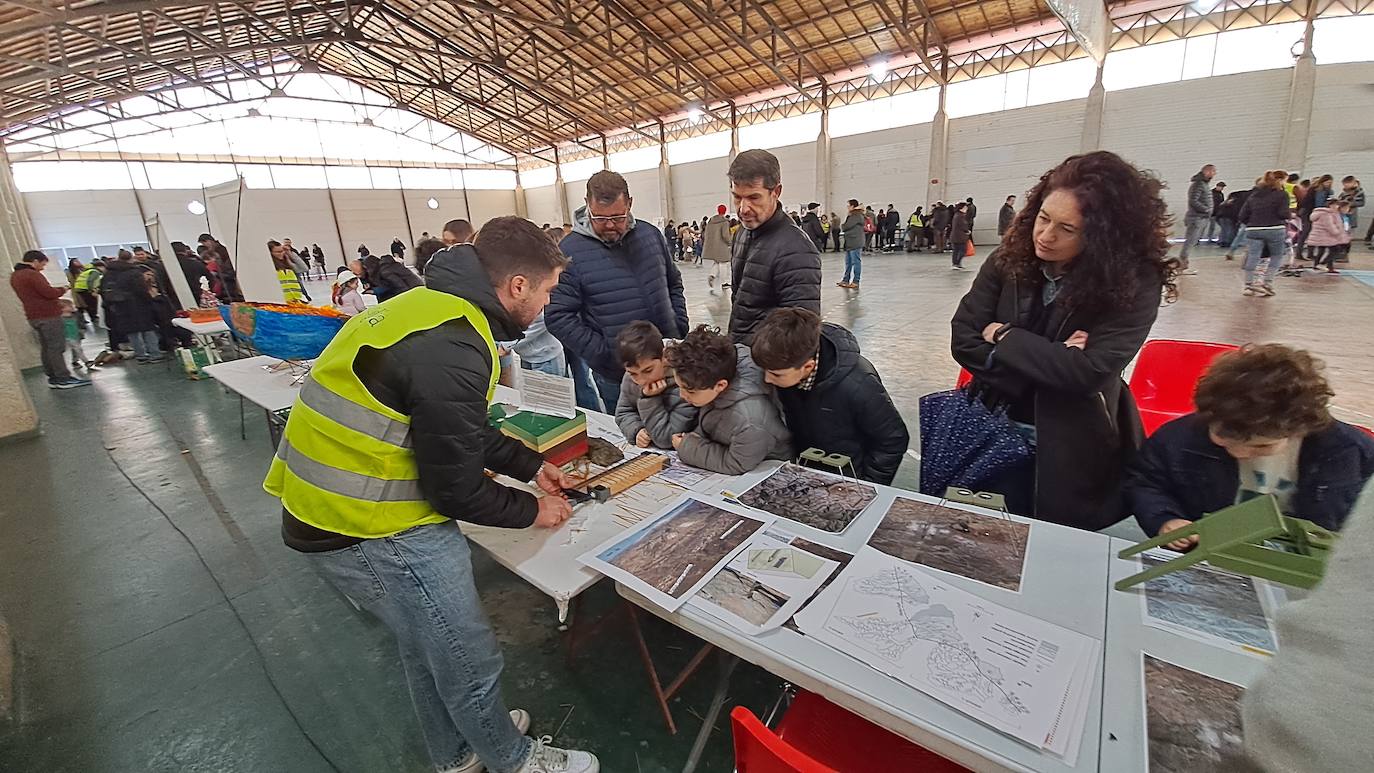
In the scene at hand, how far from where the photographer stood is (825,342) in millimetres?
1753

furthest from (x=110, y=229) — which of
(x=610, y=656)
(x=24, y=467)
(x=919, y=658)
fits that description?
(x=919, y=658)

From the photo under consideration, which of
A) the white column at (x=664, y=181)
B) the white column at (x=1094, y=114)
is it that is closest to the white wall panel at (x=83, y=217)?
the white column at (x=664, y=181)

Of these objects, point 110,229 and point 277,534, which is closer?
point 277,534

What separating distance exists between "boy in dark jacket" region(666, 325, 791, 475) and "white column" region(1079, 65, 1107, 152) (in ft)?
43.7

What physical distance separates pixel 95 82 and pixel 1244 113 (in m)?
23.3

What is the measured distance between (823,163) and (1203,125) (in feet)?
25.6

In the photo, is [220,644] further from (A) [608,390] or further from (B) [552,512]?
(A) [608,390]

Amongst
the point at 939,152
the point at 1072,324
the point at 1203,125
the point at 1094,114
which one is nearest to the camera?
the point at 1072,324

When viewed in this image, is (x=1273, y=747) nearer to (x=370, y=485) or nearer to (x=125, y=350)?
(x=370, y=485)

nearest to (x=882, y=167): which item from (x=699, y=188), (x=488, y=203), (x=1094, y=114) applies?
(x=1094, y=114)

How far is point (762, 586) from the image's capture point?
1.10 meters

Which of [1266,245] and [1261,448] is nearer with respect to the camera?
[1261,448]

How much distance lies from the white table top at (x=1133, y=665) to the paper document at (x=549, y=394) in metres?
1.35

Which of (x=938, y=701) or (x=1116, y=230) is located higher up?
(x=1116, y=230)
